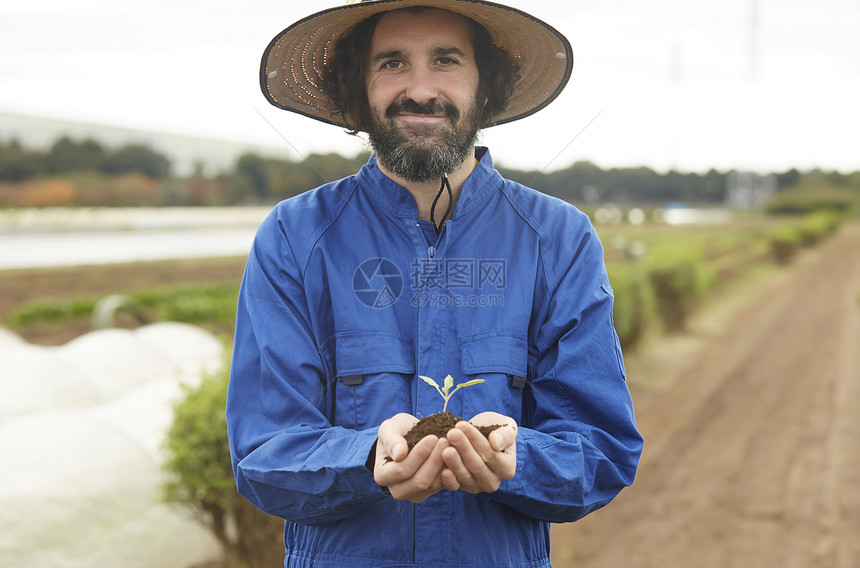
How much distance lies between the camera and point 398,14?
1640 millimetres

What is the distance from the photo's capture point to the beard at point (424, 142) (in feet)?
5.21

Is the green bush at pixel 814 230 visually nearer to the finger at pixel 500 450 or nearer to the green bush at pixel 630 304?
the green bush at pixel 630 304

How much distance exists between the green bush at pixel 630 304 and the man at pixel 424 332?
29.6 ft

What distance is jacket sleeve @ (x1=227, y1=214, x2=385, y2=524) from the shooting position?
1.44m

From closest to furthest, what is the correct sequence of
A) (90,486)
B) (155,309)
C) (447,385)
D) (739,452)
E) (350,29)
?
(447,385), (350,29), (90,486), (739,452), (155,309)

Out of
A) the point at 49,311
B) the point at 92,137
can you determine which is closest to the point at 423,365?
the point at 49,311

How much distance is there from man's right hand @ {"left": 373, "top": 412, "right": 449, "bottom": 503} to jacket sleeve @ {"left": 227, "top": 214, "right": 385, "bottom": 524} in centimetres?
6

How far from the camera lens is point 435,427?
1363mm

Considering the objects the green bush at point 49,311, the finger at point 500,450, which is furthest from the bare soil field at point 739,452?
the finger at point 500,450

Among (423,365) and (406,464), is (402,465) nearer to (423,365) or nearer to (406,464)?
(406,464)

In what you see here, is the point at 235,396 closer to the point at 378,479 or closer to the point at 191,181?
the point at 378,479

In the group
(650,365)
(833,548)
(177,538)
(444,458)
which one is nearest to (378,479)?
(444,458)

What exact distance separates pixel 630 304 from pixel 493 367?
9839mm

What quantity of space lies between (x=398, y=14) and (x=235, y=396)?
884mm
